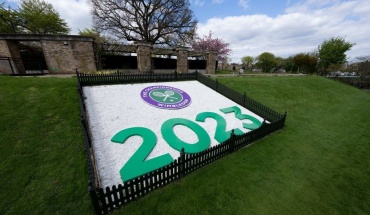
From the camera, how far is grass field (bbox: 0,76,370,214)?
470cm

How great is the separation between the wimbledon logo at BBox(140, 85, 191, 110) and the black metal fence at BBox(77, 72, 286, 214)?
5.28 feet

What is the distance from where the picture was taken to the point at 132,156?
638 centimetres

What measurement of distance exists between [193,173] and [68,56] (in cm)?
1718

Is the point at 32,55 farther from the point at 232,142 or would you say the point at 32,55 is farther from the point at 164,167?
the point at 232,142

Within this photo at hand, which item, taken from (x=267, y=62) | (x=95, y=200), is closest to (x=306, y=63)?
(x=267, y=62)

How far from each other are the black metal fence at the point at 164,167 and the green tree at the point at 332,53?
1660 inches

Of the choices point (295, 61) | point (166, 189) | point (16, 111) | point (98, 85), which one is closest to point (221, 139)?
point (166, 189)

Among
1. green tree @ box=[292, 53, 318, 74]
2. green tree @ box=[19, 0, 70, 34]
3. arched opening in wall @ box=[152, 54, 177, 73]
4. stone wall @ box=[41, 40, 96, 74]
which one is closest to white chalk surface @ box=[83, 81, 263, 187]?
stone wall @ box=[41, 40, 96, 74]

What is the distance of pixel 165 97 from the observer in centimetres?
1112

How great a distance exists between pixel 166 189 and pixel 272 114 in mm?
9031

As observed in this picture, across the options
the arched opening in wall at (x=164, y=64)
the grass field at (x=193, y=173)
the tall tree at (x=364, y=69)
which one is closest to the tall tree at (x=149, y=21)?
the arched opening in wall at (x=164, y=64)

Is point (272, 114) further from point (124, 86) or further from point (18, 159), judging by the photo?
point (18, 159)

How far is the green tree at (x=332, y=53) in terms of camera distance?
39062 millimetres

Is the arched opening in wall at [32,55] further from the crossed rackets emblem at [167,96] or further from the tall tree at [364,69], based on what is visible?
the tall tree at [364,69]
